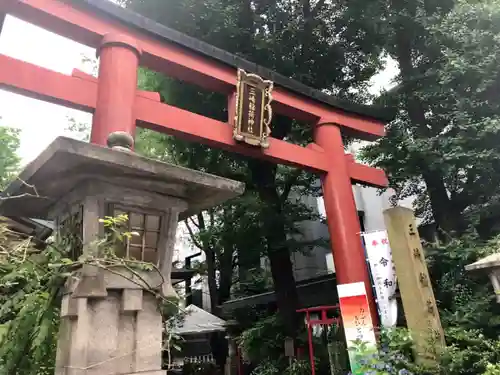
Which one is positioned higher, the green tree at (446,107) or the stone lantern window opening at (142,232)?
the green tree at (446,107)

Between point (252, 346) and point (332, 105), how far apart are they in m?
7.24

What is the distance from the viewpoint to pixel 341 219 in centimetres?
758

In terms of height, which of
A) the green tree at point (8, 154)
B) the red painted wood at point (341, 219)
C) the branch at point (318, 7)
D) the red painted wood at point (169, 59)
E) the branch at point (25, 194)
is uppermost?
the branch at point (318, 7)

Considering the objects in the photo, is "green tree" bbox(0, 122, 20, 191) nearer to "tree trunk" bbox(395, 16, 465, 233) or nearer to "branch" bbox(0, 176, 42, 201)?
"branch" bbox(0, 176, 42, 201)

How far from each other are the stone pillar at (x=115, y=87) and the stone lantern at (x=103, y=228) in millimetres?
2243

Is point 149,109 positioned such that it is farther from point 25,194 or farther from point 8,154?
point 8,154

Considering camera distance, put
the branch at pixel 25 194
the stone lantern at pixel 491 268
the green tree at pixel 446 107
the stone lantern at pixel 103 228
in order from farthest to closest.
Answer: the green tree at pixel 446 107 → the stone lantern at pixel 491 268 → the branch at pixel 25 194 → the stone lantern at pixel 103 228

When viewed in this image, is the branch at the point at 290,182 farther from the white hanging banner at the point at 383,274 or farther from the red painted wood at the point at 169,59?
the white hanging banner at the point at 383,274

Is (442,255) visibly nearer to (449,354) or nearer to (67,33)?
(449,354)

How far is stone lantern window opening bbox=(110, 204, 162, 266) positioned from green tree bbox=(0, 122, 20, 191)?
8761mm

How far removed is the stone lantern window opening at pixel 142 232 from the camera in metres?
2.82

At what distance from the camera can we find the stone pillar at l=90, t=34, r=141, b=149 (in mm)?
5160

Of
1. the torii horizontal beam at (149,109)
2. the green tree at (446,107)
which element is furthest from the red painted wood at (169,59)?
the green tree at (446,107)

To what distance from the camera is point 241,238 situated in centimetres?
1062
